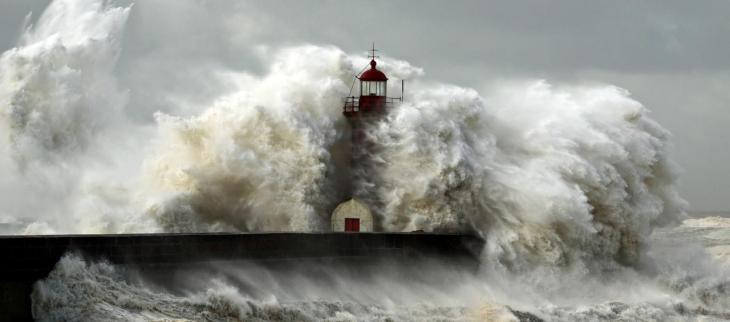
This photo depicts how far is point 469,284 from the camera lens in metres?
20.8

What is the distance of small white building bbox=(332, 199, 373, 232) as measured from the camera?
2183cm

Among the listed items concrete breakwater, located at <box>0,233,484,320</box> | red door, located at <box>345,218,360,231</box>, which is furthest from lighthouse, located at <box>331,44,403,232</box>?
concrete breakwater, located at <box>0,233,484,320</box>

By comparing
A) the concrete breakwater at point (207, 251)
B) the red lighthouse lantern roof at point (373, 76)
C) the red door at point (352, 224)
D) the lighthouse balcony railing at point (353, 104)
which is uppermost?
the red lighthouse lantern roof at point (373, 76)

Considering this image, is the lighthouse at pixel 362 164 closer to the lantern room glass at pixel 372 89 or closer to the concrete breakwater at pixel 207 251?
the lantern room glass at pixel 372 89

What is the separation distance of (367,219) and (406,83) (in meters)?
3.06

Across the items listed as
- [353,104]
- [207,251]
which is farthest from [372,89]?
[207,251]

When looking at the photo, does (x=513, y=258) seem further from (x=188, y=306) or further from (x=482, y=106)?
(x=188, y=306)

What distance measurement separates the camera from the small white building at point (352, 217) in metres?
21.8

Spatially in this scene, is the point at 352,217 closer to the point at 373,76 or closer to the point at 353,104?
the point at 353,104

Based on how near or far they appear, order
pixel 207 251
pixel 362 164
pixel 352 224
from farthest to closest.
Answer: pixel 362 164 < pixel 352 224 < pixel 207 251

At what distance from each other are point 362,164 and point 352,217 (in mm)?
1044

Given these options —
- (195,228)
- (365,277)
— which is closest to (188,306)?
(365,277)

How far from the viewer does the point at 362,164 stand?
73.3ft

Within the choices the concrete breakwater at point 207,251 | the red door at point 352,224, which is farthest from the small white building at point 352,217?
the concrete breakwater at point 207,251
